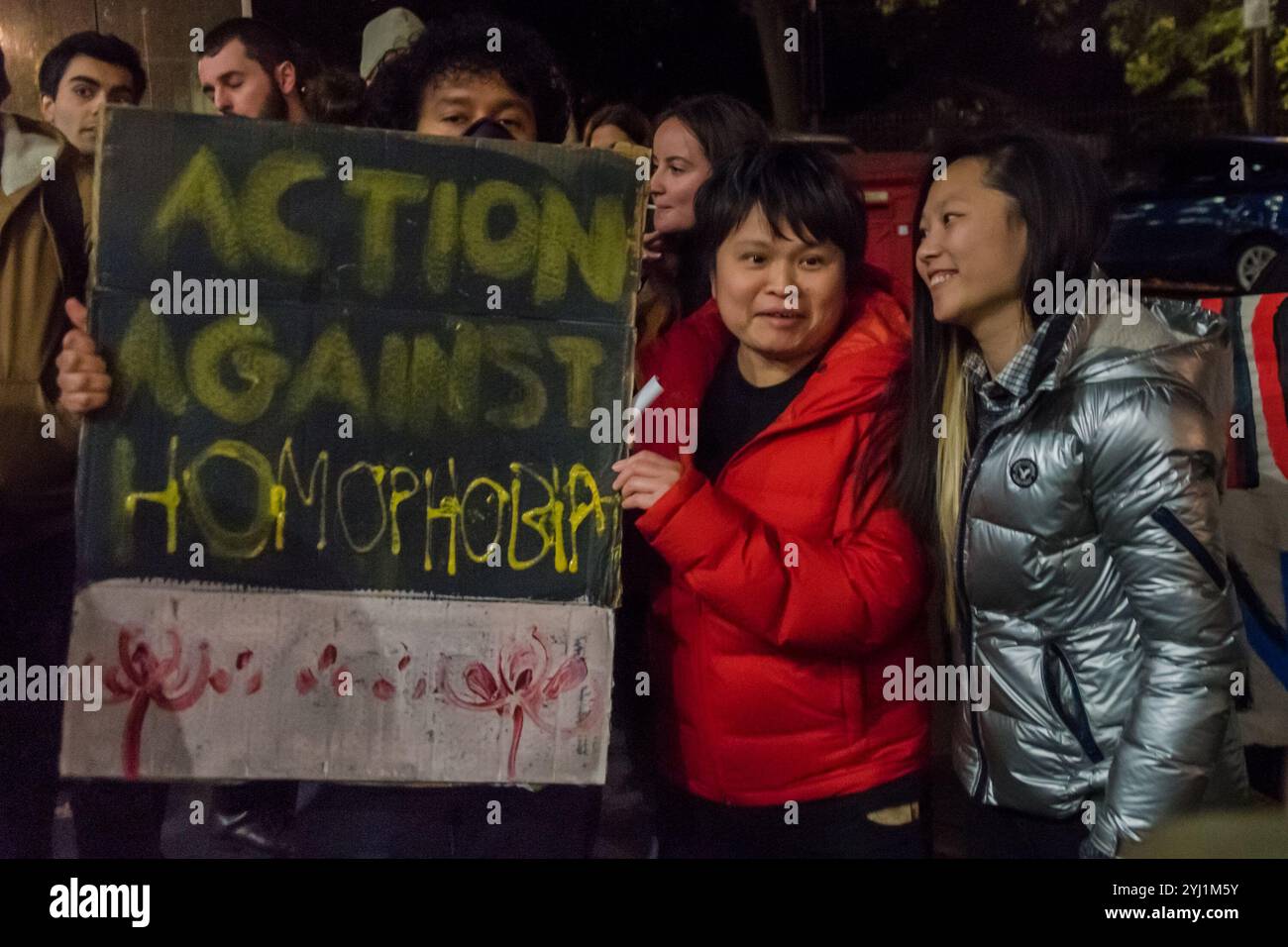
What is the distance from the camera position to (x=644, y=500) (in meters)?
3.01

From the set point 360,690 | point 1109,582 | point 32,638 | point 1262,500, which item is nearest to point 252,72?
point 32,638

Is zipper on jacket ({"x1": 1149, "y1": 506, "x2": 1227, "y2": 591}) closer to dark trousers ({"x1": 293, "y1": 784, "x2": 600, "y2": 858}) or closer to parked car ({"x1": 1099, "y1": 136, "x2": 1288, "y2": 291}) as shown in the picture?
dark trousers ({"x1": 293, "y1": 784, "x2": 600, "y2": 858})

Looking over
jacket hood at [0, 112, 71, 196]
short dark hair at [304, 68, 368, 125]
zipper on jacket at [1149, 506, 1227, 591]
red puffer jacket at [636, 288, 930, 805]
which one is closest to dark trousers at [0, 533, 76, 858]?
jacket hood at [0, 112, 71, 196]

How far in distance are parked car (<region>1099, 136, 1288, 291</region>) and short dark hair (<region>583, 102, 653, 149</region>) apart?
1.40 metres

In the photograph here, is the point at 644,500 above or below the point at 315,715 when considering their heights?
above

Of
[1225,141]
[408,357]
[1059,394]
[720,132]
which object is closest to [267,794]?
[408,357]

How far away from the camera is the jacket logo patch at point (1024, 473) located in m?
2.78

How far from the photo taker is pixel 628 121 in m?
3.88

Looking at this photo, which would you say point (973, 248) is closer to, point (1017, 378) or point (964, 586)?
point (1017, 378)

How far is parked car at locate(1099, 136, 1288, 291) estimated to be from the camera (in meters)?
4.29

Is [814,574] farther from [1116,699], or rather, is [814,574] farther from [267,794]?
[267,794]

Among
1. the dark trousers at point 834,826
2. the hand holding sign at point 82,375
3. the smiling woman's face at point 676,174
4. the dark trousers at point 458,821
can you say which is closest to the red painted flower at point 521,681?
the dark trousers at point 458,821

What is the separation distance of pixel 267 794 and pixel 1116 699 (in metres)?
2.27
